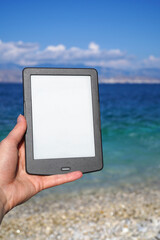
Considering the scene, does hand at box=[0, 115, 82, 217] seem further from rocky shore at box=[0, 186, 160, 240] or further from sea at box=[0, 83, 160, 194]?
sea at box=[0, 83, 160, 194]

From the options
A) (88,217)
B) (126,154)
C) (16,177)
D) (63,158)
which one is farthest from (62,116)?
(126,154)

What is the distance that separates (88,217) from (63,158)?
7.86 feet

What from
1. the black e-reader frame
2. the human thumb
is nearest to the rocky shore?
the black e-reader frame

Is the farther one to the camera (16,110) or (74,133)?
(16,110)

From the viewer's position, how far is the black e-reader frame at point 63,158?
201 cm

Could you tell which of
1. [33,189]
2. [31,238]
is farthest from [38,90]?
[31,238]

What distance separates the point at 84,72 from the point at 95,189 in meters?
3.63

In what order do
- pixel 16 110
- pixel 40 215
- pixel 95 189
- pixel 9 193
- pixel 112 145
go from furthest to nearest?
pixel 16 110 < pixel 112 145 < pixel 95 189 < pixel 40 215 < pixel 9 193

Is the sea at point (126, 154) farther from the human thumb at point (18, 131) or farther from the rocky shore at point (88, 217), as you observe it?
the human thumb at point (18, 131)

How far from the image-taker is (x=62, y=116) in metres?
2.09

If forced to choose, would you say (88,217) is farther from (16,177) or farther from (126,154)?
(126,154)

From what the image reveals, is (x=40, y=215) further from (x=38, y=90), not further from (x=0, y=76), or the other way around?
(x=0, y=76)

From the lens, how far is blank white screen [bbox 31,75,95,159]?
2057 mm

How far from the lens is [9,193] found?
1.88 metres
